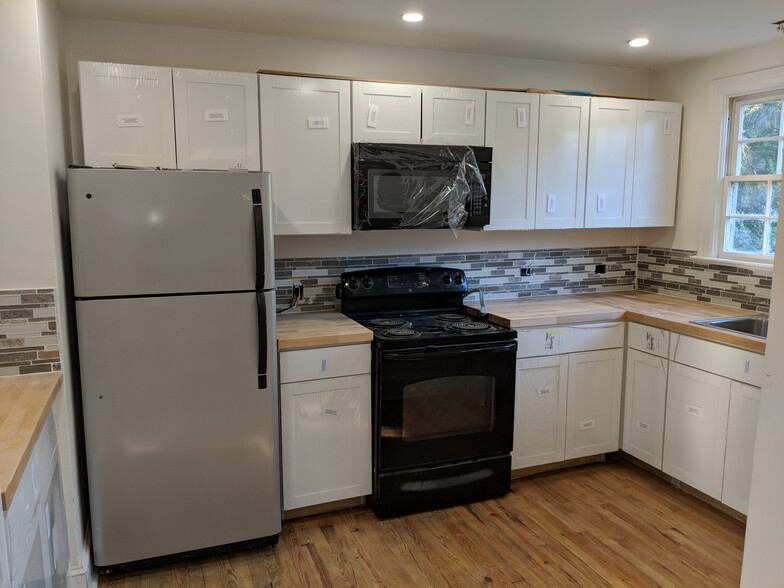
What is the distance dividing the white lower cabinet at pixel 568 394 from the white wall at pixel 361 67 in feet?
2.52

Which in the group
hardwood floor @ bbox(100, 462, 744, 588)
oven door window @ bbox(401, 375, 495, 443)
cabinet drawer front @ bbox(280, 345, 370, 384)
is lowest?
hardwood floor @ bbox(100, 462, 744, 588)

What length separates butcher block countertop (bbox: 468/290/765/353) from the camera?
9.63 ft

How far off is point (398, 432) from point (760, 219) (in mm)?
2381

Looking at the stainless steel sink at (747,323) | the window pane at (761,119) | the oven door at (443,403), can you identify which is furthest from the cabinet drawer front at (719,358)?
the window pane at (761,119)

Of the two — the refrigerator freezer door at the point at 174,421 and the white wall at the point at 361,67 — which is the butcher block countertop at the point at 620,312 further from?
the refrigerator freezer door at the point at 174,421

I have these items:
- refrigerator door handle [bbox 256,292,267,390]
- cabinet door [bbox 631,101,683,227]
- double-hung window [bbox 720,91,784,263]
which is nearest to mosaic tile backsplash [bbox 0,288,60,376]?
refrigerator door handle [bbox 256,292,267,390]

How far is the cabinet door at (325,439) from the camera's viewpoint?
9.07 ft

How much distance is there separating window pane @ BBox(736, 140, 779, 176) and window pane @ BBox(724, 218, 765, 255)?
28 centimetres

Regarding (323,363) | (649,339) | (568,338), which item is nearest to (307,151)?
(323,363)

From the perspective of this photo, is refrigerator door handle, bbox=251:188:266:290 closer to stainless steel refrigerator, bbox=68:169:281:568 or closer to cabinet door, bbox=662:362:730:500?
Answer: stainless steel refrigerator, bbox=68:169:281:568

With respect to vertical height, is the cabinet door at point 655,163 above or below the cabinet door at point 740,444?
above

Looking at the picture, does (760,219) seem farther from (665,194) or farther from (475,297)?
(475,297)

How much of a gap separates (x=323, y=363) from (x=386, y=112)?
4.22ft

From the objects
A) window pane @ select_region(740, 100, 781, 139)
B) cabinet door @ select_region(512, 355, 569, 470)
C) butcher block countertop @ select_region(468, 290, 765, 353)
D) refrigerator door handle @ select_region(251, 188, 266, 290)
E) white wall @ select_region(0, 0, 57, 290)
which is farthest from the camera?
window pane @ select_region(740, 100, 781, 139)
